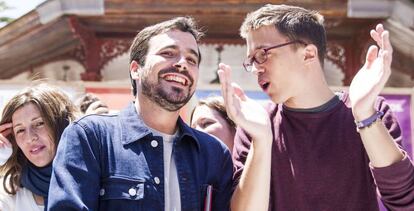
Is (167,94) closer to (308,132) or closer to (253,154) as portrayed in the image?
(253,154)

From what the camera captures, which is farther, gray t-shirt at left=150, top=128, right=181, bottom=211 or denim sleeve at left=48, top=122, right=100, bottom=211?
gray t-shirt at left=150, top=128, right=181, bottom=211

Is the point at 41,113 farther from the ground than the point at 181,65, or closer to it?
closer to it

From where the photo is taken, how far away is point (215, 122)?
3.46 m

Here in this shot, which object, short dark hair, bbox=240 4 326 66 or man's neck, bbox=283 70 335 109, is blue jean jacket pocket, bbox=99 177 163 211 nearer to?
man's neck, bbox=283 70 335 109

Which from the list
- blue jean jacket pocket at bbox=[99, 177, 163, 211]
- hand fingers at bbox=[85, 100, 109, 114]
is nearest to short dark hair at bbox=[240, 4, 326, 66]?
blue jean jacket pocket at bbox=[99, 177, 163, 211]

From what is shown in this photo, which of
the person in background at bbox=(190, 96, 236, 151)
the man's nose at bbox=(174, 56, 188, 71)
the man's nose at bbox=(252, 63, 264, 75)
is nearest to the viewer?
the man's nose at bbox=(174, 56, 188, 71)

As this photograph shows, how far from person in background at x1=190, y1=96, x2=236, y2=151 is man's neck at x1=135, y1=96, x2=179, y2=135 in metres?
1.13

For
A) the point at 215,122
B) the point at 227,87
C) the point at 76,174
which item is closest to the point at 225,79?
the point at 227,87

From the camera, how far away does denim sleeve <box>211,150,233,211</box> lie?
224 centimetres

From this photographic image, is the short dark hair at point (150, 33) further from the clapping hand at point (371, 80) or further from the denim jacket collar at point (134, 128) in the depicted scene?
the clapping hand at point (371, 80)

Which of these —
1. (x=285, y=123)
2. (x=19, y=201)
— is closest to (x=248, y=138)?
(x=285, y=123)

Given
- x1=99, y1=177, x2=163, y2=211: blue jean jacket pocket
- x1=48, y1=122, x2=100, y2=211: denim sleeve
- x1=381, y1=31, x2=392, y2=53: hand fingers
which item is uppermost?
x1=381, y1=31, x2=392, y2=53: hand fingers

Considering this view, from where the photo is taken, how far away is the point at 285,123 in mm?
2277

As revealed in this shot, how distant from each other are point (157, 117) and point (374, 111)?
0.77 meters
